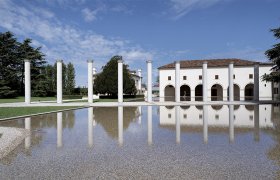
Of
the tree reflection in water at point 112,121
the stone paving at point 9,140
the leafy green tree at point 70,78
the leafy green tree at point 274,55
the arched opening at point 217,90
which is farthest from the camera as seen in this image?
the leafy green tree at point 70,78

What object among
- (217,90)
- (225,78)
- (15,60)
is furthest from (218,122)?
(15,60)

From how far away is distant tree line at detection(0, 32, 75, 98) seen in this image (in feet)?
163

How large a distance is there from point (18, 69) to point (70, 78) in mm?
14569

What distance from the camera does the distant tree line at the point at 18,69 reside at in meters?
49.7

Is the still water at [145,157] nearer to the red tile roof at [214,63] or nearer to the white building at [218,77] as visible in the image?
the white building at [218,77]

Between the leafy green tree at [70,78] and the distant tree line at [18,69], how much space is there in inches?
35.8

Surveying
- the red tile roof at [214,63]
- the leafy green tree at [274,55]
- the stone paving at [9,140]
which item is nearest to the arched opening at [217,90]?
the red tile roof at [214,63]

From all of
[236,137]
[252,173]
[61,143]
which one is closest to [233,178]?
[252,173]

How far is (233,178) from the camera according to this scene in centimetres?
441

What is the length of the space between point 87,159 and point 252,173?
395 cm

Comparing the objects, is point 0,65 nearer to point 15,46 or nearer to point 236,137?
point 15,46

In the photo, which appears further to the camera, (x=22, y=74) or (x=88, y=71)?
(x=22, y=74)

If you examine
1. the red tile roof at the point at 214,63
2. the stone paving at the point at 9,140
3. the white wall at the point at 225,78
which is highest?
the red tile roof at the point at 214,63

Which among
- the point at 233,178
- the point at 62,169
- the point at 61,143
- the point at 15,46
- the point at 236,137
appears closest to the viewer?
the point at 233,178
